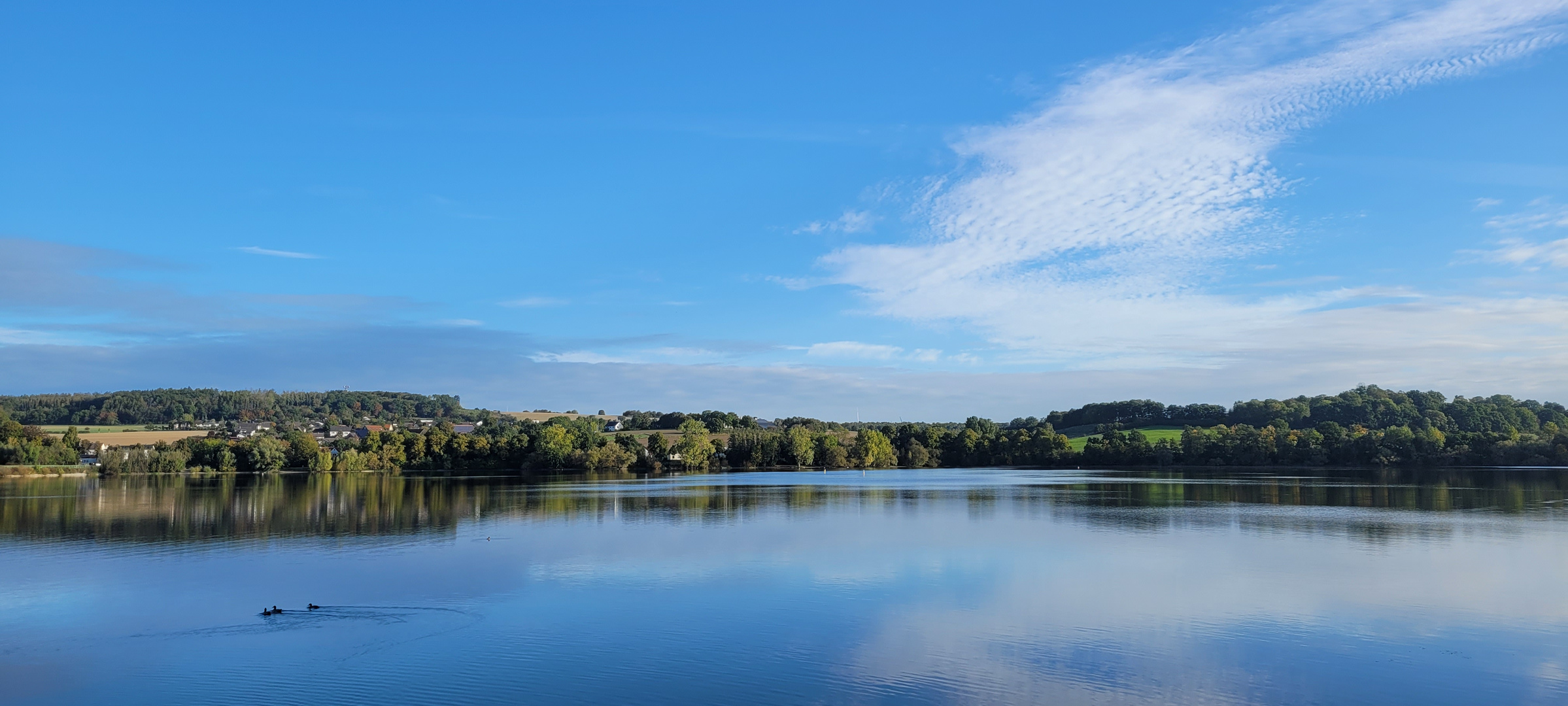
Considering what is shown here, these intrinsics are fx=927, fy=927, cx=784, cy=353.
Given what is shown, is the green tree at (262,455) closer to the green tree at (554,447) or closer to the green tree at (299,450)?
the green tree at (299,450)

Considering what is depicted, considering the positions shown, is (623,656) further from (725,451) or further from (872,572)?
(725,451)

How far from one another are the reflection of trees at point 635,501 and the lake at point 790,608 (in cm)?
59

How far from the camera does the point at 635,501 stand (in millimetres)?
52719

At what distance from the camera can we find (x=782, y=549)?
29.7 meters

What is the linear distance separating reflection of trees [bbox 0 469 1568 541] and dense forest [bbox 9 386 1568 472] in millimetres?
16830

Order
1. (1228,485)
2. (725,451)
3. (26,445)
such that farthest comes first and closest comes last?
(725,451), (26,445), (1228,485)

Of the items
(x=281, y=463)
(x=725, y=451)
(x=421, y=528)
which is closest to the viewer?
(x=421, y=528)

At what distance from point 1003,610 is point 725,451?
351ft

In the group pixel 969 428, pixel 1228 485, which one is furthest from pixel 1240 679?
pixel 969 428

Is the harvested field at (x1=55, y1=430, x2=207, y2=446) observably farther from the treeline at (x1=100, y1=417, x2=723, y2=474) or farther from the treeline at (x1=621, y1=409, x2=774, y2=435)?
the treeline at (x1=621, y1=409, x2=774, y2=435)

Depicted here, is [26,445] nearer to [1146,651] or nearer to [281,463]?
[281,463]

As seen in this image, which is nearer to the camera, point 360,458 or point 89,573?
point 89,573

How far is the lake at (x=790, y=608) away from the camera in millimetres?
13844

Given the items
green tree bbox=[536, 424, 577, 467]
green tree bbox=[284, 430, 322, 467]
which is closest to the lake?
green tree bbox=[284, 430, 322, 467]
